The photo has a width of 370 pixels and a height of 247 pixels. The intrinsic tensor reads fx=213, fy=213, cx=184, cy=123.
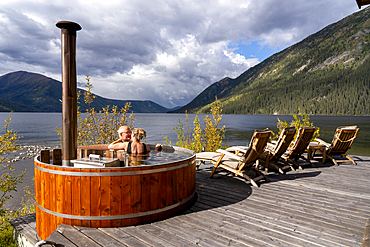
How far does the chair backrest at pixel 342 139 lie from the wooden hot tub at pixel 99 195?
571cm

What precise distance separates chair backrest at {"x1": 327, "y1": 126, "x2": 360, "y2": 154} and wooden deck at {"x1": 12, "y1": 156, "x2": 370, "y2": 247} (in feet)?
6.60

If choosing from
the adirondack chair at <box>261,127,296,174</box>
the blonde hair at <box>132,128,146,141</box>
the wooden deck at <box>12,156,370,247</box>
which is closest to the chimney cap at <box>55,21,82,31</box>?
the blonde hair at <box>132,128,146,141</box>

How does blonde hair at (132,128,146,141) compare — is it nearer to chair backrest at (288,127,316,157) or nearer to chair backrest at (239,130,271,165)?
chair backrest at (239,130,271,165)

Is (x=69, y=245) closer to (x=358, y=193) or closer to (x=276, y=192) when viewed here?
(x=276, y=192)

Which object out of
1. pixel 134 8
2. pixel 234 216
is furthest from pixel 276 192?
pixel 134 8

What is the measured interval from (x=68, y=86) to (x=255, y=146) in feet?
11.2

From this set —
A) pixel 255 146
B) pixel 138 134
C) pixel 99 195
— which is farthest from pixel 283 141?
pixel 99 195

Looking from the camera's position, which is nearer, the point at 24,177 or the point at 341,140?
the point at 341,140

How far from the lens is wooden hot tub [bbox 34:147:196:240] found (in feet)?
8.00

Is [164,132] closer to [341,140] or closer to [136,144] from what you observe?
[341,140]

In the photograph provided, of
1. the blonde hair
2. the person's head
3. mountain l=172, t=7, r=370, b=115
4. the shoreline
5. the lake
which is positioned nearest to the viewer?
the blonde hair

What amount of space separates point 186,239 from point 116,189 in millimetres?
964

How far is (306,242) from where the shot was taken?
2270 mm

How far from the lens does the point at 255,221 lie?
2738 mm
